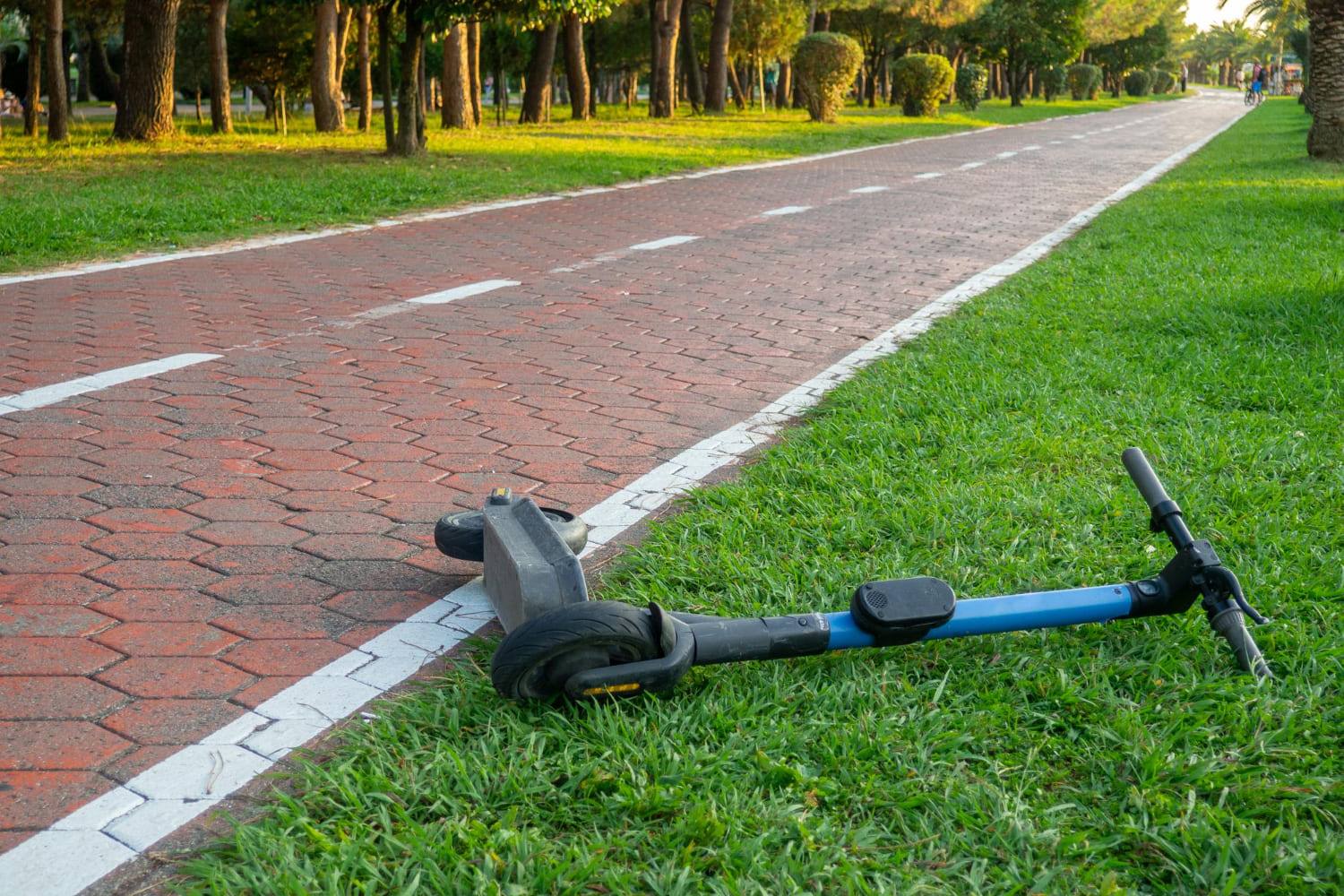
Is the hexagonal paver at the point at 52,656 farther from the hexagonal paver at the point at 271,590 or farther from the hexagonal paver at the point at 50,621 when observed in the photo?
the hexagonal paver at the point at 271,590

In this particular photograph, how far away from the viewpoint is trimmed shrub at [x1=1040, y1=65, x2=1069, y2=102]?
217 ft

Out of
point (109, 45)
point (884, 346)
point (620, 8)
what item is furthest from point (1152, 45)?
point (884, 346)

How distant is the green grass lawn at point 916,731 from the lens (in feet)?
7.95

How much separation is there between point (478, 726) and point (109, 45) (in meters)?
54.2

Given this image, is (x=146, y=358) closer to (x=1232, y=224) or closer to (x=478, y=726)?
(x=478, y=726)

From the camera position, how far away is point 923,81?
134 ft

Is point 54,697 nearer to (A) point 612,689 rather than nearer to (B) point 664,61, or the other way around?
(A) point 612,689

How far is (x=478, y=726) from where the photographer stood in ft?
9.49

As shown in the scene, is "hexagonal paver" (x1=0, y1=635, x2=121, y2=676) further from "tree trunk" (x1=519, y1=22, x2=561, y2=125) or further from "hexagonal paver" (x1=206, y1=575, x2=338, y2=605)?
"tree trunk" (x1=519, y1=22, x2=561, y2=125)

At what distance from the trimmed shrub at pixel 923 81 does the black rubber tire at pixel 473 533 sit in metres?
39.4

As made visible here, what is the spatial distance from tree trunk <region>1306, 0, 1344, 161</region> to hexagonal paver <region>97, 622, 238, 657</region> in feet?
66.2

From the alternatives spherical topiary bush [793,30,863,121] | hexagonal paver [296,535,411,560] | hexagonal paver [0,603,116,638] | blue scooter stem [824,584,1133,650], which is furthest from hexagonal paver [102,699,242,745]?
spherical topiary bush [793,30,863,121]

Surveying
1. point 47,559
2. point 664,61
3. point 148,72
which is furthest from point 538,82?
point 47,559

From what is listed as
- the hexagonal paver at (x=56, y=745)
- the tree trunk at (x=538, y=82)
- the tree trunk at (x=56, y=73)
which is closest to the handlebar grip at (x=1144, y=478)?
the hexagonal paver at (x=56, y=745)
